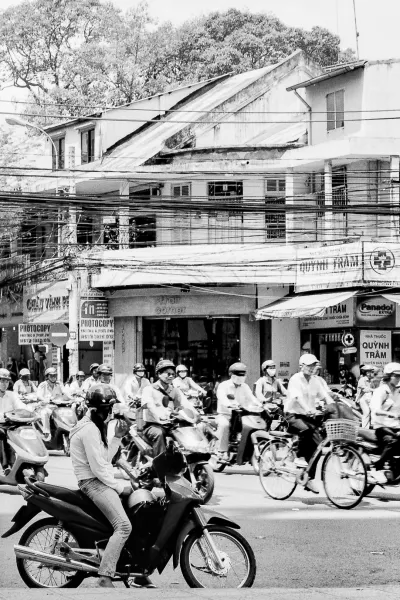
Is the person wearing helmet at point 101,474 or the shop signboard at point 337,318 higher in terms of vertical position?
the shop signboard at point 337,318

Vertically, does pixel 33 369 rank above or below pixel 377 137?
below

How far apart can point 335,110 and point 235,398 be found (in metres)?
17.2

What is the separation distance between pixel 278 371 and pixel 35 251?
1271cm

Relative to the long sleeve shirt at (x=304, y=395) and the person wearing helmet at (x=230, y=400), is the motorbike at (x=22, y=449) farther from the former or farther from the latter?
the long sleeve shirt at (x=304, y=395)

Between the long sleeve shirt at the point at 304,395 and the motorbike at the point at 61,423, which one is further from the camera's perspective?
the motorbike at the point at 61,423

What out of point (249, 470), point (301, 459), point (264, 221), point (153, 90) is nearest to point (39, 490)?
point (301, 459)

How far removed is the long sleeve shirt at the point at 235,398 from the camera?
55.2ft

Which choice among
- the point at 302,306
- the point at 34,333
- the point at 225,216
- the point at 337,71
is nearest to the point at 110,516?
the point at 302,306

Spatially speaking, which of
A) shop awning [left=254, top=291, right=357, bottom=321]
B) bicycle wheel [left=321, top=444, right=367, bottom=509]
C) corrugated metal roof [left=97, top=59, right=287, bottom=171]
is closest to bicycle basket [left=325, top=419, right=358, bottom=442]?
bicycle wheel [left=321, top=444, right=367, bottom=509]

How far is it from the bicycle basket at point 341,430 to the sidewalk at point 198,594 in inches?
229

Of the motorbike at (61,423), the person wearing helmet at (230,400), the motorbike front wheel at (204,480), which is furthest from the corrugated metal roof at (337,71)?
the motorbike front wheel at (204,480)

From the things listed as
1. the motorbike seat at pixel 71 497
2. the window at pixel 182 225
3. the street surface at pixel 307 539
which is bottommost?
the street surface at pixel 307 539

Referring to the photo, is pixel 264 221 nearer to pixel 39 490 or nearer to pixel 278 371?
pixel 278 371

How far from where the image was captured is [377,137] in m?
30.5
